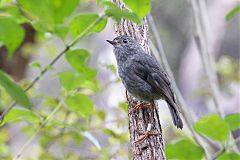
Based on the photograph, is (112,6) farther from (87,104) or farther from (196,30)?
(196,30)

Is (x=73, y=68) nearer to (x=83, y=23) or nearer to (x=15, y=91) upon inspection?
(x=83, y=23)

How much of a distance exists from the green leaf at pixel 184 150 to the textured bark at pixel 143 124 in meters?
0.20

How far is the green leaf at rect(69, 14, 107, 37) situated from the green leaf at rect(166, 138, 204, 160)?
21.6 inches

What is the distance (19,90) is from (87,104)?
4.04ft

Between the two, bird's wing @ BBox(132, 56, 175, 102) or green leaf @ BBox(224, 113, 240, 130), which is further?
bird's wing @ BBox(132, 56, 175, 102)

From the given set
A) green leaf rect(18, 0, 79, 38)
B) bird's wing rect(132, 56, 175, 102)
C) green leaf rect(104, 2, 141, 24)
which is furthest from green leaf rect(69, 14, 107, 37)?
bird's wing rect(132, 56, 175, 102)

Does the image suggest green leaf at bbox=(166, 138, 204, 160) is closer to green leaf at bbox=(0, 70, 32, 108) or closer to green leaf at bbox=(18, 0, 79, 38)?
green leaf at bbox=(18, 0, 79, 38)

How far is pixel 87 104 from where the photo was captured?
7.06 ft

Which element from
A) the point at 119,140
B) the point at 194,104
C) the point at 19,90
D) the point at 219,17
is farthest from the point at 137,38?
the point at 219,17

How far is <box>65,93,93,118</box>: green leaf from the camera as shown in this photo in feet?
7.07

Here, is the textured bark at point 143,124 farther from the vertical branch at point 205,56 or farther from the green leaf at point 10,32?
the green leaf at point 10,32

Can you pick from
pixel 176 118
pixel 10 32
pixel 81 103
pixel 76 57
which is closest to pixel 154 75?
pixel 176 118

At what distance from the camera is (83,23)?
5.25 feet

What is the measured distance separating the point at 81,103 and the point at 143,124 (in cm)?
32
